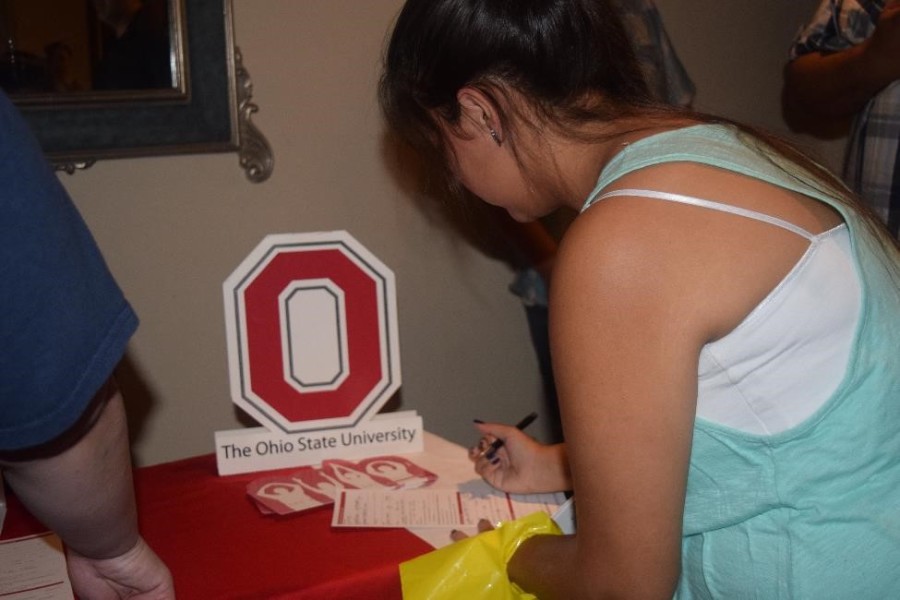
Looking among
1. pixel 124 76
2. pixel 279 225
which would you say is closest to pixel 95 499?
pixel 124 76

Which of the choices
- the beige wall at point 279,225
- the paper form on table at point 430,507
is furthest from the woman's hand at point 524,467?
the beige wall at point 279,225

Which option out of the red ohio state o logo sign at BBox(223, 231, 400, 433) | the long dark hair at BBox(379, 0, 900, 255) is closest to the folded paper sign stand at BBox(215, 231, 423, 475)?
the red ohio state o logo sign at BBox(223, 231, 400, 433)

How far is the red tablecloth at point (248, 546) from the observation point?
1.11 metres

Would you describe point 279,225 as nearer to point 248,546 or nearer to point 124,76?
point 124,76

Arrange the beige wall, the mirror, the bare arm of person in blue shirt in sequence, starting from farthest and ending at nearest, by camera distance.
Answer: the beige wall → the mirror → the bare arm of person in blue shirt

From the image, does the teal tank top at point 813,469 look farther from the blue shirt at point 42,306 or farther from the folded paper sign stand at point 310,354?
the folded paper sign stand at point 310,354

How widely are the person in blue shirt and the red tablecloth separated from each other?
31cm

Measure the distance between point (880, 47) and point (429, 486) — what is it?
4.23 feet

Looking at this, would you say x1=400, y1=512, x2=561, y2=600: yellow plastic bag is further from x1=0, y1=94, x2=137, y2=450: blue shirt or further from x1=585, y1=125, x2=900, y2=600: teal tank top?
x1=0, y1=94, x2=137, y2=450: blue shirt

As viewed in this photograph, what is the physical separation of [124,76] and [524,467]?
107 centimetres

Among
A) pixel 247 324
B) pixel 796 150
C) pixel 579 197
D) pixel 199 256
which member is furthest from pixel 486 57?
pixel 199 256

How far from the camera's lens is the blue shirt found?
0.67 m

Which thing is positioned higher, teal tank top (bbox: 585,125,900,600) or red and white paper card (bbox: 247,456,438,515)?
teal tank top (bbox: 585,125,900,600)

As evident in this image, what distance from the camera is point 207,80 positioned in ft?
6.16
